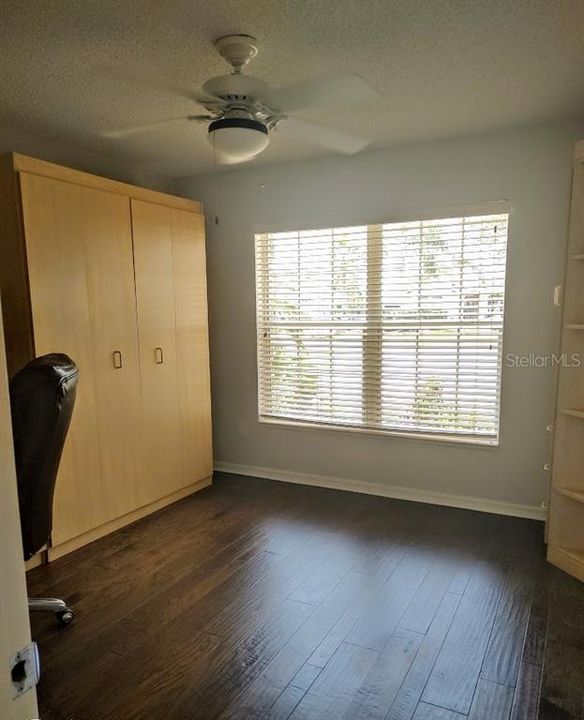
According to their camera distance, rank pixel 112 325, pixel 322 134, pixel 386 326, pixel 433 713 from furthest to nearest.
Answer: pixel 386 326
pixel 112 325
pixel 322 134
pixel 433 713

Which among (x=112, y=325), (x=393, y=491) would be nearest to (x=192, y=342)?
(x=112, y=325)

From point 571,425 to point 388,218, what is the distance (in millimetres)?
1747

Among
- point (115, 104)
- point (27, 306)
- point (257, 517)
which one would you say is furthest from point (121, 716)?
point (115, 104)

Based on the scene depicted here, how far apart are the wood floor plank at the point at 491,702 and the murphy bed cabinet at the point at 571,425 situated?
3.25ft

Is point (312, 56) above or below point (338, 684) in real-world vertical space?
above

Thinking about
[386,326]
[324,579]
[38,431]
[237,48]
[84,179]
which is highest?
[237,48]

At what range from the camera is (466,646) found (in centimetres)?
198

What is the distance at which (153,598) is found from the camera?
2342 millimetres

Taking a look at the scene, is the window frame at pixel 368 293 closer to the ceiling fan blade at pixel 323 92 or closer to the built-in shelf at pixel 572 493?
the built-in shelf at pixel 572 493

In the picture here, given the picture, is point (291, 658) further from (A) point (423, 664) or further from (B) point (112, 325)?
(B) point (112, 325)

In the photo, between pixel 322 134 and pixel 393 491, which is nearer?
pixel 322 134

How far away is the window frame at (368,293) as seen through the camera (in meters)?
3.12

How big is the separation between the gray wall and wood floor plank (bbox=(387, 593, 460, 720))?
1188 millimetres

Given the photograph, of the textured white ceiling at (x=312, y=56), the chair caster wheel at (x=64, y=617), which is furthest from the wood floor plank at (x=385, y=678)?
the textured white ceiling at (x=312, y=56)
